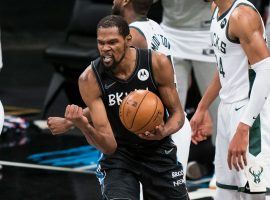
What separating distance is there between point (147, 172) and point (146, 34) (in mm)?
1190

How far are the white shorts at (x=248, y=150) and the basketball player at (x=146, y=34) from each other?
1.82 feet

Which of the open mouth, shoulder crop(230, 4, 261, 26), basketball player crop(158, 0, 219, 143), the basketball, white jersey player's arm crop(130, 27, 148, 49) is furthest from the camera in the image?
basketball player crop(158, 0, 219, 143)

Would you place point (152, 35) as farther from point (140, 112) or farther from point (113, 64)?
point (140, 112)

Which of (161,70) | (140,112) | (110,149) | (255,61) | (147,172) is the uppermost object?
(255,61)

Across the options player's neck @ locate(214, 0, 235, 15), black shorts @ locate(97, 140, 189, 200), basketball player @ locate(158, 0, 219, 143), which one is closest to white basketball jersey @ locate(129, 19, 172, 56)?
player's neck @ locate(214, 0, 235, 15)

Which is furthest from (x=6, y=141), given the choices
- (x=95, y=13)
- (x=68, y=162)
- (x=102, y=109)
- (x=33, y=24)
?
(x=33, y=24)

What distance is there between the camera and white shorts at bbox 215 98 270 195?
6391 mm

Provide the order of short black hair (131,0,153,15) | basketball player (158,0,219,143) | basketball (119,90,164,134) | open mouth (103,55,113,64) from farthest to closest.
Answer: basketball player (158,0,219,143) → short black hair (131,0,153,15) → open mouth (103,55,113,64) → basketball (119,90,164,134)

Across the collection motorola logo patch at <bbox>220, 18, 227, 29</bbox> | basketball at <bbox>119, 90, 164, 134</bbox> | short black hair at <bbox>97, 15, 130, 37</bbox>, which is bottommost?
basketball at <bbox>119, 90, 164, 134</bbox>

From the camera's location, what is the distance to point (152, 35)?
7215mm

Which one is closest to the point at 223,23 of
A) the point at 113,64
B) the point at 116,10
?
the point at 113,64

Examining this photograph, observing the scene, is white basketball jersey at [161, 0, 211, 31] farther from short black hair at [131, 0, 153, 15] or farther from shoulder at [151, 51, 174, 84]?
shoulder at [151, 51, 174, 84]

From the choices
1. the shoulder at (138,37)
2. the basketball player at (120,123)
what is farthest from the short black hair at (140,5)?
the basketball player at (120,123)

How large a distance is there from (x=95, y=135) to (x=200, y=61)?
3.04 meters
